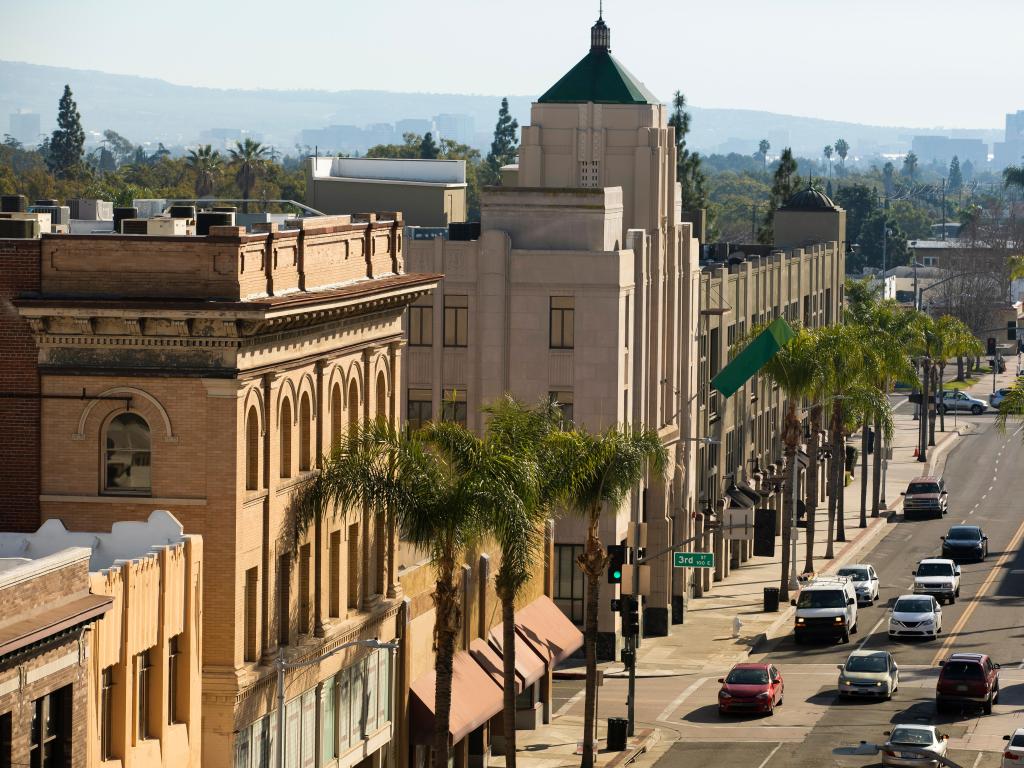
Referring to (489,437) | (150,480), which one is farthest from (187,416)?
(489,437)

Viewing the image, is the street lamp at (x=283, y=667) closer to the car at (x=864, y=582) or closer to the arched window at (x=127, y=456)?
the arched window at (x=127, y=456)

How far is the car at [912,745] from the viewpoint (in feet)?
182

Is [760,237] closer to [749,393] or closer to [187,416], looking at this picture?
[749,393]

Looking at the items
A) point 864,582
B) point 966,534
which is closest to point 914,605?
point 864,582

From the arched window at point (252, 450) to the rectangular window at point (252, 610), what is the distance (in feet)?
5.77

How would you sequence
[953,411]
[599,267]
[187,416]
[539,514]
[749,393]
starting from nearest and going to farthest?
[187,416], [539,514], [599,267], [749,393], [953,411]

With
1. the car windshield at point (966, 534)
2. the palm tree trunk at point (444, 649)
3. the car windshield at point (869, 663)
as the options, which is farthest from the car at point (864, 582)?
the palm tree trunk at point (444, 649)

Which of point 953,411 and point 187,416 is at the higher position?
point 187,416

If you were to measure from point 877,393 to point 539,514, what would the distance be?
52.9 m

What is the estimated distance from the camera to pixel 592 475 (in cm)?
5672

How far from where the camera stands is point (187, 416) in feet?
139

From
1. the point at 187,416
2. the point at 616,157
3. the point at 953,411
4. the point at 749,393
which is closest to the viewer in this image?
the point at 187,416

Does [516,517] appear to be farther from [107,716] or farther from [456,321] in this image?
[456,321]

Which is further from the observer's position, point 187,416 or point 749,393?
point 749,393
